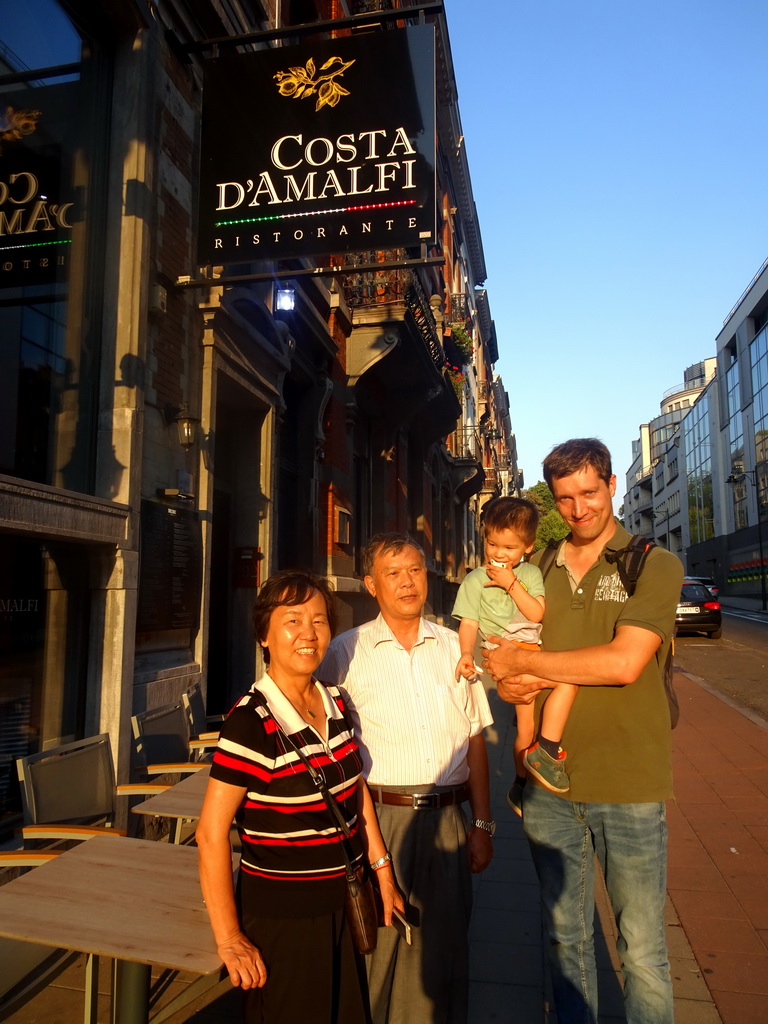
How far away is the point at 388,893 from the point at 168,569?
4.21m

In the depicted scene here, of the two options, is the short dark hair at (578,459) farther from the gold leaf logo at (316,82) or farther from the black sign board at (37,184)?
the gold leaf logo at (316,82)

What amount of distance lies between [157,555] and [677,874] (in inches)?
173

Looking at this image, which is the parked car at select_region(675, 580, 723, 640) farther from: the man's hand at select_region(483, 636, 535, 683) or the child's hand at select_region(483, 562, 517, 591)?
the man's hand at select_region(483, 636, 535, 683)

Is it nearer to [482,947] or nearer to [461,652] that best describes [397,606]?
[461,652]

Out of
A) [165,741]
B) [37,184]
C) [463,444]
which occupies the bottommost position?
[165,741]

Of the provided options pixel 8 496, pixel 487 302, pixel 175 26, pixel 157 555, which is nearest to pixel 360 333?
pixel 175 26

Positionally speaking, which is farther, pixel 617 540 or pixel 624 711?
pixel 617 540

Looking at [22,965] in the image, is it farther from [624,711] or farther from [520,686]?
[624,711]

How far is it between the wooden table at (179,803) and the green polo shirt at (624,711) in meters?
1.81

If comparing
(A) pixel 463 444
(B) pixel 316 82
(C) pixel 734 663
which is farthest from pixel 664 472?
(B) pixel 316 82

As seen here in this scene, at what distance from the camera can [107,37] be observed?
19.7 feet

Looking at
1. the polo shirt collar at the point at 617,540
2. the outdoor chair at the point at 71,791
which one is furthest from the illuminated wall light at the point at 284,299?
the polo shirt collar at the point at 617,540

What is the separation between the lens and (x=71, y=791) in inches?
164

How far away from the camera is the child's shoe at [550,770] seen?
8.62 feet
